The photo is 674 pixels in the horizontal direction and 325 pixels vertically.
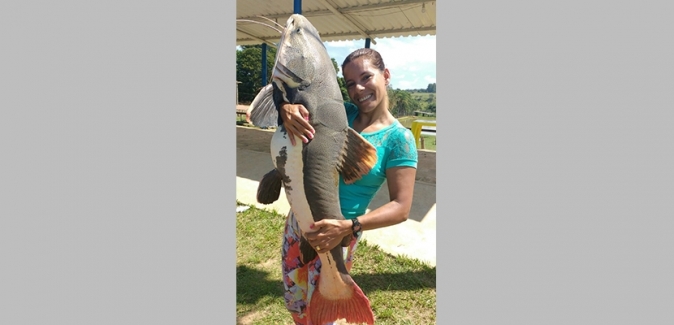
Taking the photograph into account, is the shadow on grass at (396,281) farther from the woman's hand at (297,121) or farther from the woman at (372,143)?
the woman's hand at (297,121)

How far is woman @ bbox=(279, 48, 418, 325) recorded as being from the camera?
1491mm

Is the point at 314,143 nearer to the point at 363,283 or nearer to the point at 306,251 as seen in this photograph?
the point at 306,251

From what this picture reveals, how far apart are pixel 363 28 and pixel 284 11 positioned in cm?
187

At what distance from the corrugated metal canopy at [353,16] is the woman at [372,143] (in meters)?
4.32

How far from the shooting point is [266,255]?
4195 mm

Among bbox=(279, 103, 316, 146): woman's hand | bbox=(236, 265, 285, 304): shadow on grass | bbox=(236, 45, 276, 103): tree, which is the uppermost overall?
bbox=(236, 45, 276, 103): tree

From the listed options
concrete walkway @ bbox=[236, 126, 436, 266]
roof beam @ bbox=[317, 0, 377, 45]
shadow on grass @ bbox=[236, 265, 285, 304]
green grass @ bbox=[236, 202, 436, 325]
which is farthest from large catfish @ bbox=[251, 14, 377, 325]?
roof beam @ bbox=[317, 0, 377, 45]

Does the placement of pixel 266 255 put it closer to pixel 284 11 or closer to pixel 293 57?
pixel 293 57

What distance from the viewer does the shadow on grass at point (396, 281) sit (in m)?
3.57

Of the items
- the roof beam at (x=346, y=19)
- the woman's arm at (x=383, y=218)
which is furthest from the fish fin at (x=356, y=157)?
the roof beam at (x=346, y=19)

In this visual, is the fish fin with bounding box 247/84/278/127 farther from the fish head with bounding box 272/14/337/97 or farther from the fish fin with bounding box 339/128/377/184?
the fish fin with bounding box 339/128/377/184

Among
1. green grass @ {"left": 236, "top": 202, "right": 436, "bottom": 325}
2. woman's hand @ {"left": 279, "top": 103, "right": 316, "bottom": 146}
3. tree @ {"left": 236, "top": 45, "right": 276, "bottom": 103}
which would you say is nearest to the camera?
woman's hand @ {"left": 279, "top": 103, "right": 316, "bottom": 146}

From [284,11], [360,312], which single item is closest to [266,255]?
[360,312]

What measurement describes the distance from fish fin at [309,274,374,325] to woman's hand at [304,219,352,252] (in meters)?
0.25
